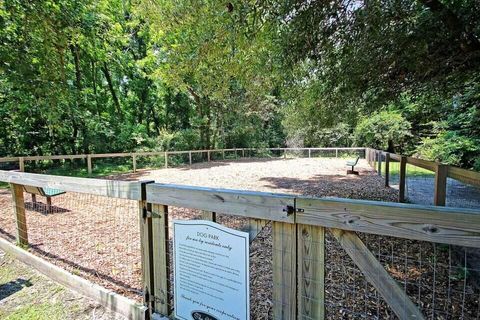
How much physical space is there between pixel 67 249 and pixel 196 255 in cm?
295

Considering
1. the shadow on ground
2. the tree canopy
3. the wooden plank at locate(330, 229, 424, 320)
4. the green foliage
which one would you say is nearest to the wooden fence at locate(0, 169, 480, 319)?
the wooden plank at locate(330, 229, 424, 320)

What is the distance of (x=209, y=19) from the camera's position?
5094 millimetres

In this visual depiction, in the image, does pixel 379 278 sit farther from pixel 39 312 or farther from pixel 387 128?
pixel 387 128

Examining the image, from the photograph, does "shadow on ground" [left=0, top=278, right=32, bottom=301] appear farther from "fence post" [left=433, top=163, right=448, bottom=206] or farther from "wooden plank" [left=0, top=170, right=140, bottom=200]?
"fence post" [left=433, top=163, right=448, bottom=206]

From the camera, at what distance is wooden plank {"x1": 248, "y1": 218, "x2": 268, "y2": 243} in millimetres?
1837

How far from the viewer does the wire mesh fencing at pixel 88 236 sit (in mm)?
3377

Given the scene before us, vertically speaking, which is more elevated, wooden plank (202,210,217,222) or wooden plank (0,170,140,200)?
wooden plank (0,170,140,200)

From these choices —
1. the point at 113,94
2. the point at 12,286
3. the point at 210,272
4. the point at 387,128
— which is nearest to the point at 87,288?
the point at 12,286

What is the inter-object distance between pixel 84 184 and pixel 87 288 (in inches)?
40.7

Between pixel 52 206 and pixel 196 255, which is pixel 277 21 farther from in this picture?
pixel 52 206

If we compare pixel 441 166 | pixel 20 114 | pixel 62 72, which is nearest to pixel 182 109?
pixel 20 114

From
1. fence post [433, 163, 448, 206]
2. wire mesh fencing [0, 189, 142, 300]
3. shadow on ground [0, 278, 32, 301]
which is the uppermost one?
fence post [433, 163, 448, 206]

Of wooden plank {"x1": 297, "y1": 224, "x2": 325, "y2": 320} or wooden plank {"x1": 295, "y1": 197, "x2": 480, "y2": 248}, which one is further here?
wooden plank {"x1": 297, "y1": 224, "x2": 325, "y2": 320}

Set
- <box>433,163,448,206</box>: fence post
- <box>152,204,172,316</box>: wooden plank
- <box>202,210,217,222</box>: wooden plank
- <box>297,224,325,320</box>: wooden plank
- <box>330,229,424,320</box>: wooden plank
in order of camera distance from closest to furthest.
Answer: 1. <box>330,229,424,320</box>: wooden plank
2. <box>297,224,325,320</box>: wooden plank
3. <box>202,210,217,222</box>: wooden plank
4. <box>152,204,172,316</box>: wooden plank
5. <box>433,163,448,206</box>: fence post
